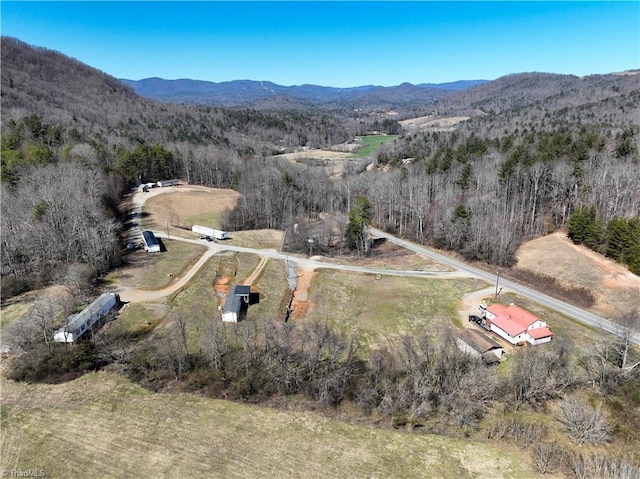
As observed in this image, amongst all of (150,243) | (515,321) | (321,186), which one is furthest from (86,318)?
(321,186)

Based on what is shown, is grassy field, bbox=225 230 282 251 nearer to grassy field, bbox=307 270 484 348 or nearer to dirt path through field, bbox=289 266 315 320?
dirt path through field, bbox=289 266 315 320

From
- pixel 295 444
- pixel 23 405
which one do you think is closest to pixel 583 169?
pixel 295 444

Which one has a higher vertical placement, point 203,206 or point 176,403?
point 203,206

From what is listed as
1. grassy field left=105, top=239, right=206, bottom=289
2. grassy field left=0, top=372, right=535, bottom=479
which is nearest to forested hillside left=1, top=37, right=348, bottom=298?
grassy field left=105, top=239, right=206, bottom=289

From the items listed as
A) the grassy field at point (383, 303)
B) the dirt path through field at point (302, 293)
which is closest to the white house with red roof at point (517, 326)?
the grassy field at point (383, 303)

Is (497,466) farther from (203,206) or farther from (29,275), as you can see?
(203,206)
